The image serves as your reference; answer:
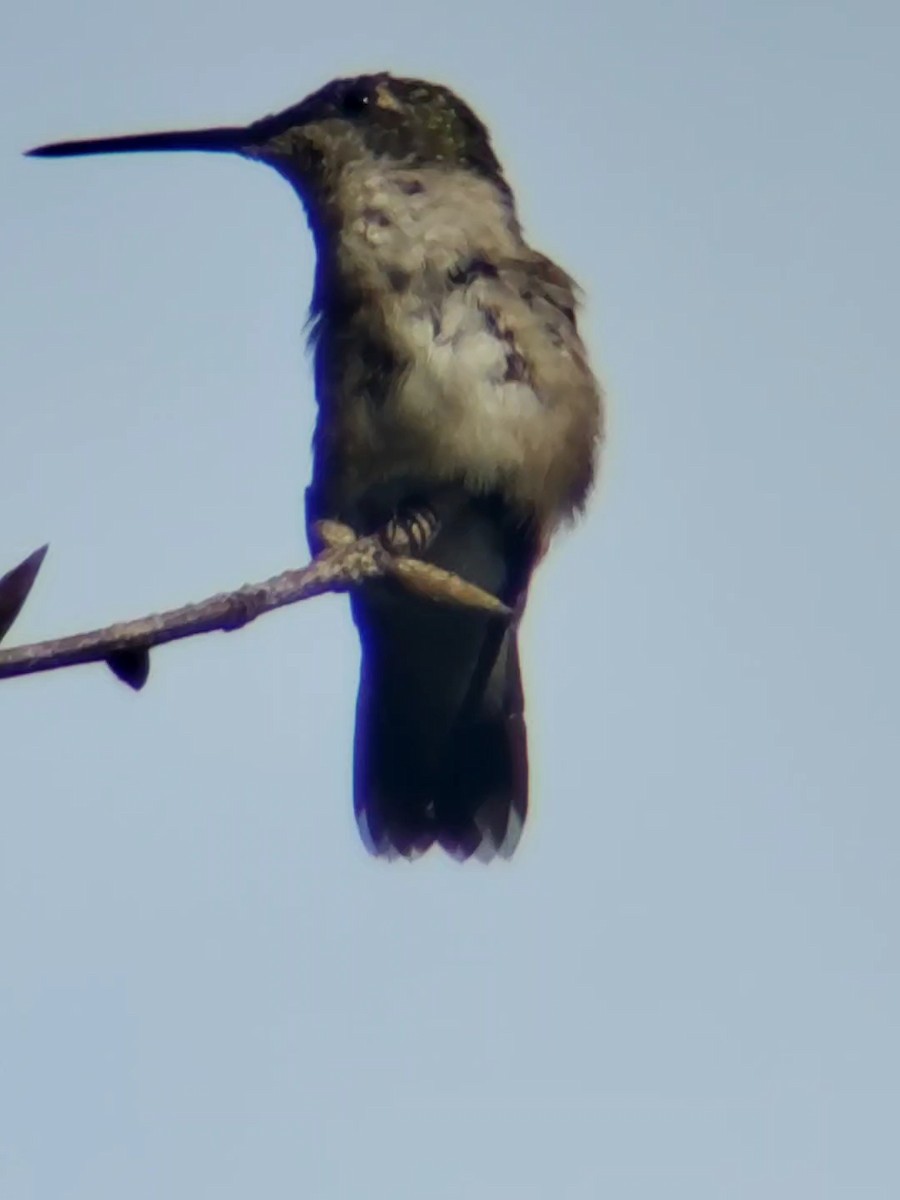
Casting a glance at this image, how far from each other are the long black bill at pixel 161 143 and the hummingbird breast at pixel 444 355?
361 millimetres

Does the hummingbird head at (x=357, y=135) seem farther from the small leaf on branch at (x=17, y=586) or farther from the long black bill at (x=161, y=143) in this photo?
the small leaf on branch at (x=17, y=586)

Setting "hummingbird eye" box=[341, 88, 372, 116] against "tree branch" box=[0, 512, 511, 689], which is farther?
"hummingbird eye" box=[341, 88, 372, 116]

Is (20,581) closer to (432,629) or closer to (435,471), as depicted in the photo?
(435,471)

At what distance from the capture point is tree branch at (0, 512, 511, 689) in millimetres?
2047

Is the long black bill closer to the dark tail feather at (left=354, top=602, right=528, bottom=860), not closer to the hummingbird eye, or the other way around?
the hummingbird eye

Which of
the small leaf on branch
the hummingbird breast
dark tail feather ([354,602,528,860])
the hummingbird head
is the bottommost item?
the small leaf on branch

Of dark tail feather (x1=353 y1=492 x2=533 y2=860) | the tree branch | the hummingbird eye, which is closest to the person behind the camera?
the tree branch

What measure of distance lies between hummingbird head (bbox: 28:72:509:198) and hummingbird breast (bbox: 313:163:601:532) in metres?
0.12

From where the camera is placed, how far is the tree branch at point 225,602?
205cm

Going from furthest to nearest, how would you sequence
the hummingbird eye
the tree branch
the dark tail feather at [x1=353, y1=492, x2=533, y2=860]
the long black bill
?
the dark tail feather at [x1=353, y1=492, x2=533, y2=860], the hummingbird eye, the long black bill, the tree branch

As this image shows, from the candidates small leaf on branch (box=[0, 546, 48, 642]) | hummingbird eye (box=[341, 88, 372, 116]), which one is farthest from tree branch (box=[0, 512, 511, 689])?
hummingbird eye (box=[341, 88, 372, 116])

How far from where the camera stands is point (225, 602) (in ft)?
8.23

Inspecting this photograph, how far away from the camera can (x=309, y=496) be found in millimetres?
5812

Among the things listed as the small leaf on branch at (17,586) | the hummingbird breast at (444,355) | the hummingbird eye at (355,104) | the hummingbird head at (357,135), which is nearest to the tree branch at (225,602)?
the small leaf on branch at (17,586)
